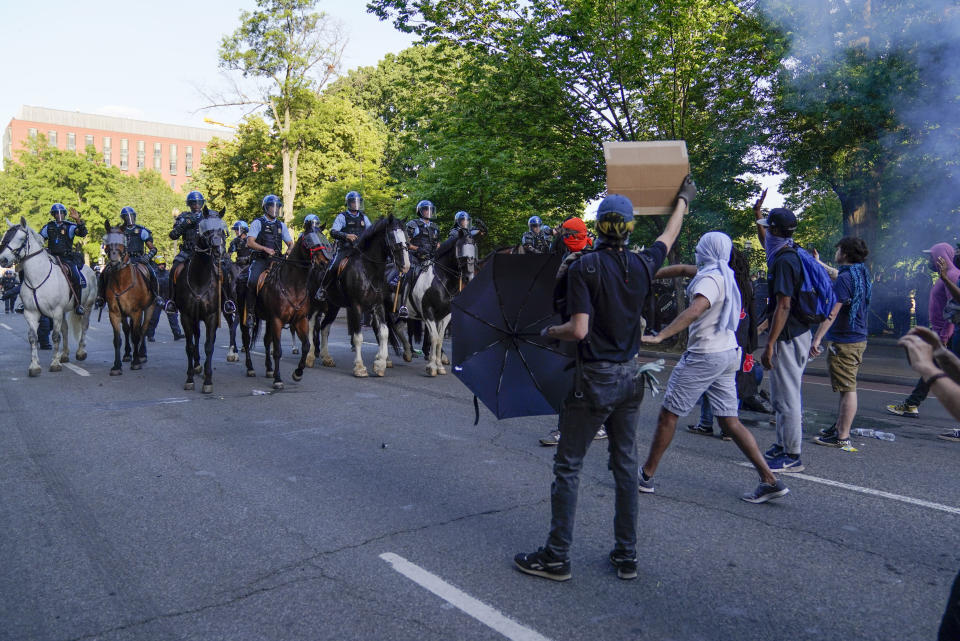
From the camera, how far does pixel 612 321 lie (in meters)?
3.77

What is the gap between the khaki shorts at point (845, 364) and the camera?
7195 millimetres

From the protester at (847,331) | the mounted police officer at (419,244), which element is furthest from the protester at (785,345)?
the mounted police officer at (419,244)

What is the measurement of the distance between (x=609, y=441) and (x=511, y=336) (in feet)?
3.34

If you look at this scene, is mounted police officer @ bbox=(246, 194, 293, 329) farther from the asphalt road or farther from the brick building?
the brick building

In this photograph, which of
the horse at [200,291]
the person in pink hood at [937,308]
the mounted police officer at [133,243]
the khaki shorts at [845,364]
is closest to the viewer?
the khaki shorts at [845,364]

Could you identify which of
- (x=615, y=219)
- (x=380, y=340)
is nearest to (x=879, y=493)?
(x=615, y=219)

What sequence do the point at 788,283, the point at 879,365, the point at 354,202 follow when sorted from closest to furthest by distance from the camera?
Answer: 1. the point at 788,283
2. the point at 354,202
3. the point at 879,365

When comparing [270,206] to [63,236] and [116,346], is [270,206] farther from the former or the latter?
[63,236]

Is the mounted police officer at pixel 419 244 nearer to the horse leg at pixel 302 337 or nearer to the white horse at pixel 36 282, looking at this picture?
the horse leg at pixel 302 337

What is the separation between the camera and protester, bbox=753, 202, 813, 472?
604 centimetres

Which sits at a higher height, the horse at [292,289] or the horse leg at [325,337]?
the horse at [292,289]

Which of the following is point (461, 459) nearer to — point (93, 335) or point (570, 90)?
point (570, 90)

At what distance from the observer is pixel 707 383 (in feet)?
17.7

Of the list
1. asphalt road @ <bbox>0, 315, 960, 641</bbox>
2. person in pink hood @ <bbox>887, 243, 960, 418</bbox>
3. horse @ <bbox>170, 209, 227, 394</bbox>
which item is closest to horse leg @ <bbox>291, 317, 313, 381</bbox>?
horse @ <bbox>170, 209, 227, 394</bbox>
